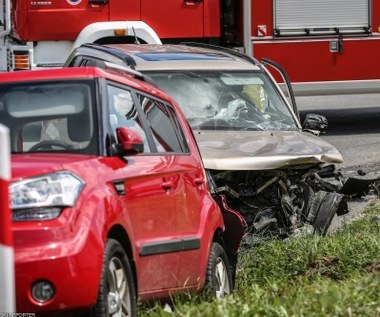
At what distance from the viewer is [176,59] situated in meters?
10.4

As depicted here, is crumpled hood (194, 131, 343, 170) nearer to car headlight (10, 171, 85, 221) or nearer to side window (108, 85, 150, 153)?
side window (108, 85, 150, 153)

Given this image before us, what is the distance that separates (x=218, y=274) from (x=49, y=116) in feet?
5.42

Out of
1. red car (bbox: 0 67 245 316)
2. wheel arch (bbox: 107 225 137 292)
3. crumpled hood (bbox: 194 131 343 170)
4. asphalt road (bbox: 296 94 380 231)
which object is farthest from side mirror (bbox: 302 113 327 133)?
wheel arch (bbox: 107 225 137 292)

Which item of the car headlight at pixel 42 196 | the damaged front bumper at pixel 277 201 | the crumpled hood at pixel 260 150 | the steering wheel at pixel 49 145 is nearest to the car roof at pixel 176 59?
the crumpled hood at pixel 260 150

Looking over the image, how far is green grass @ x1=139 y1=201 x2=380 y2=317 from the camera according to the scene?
5391 mm

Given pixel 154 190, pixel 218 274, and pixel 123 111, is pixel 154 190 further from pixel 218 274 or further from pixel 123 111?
pixel 218 274

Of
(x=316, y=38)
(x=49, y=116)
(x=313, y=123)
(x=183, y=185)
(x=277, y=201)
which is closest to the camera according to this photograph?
(x=49, y=116)

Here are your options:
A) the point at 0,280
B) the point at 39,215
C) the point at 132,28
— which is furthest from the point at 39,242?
the point at 132,28

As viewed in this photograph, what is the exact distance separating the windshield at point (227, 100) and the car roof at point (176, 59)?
0.07 meters

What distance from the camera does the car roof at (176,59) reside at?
1018 centimetres

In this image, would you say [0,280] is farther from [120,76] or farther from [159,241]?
[120,76]

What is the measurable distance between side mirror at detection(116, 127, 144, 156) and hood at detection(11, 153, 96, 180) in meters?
0.22

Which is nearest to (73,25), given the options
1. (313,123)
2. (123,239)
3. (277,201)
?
(313,123)

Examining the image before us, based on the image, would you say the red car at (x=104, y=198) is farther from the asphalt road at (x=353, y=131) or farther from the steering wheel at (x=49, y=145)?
the asphalt road at (x=353, y=131)
